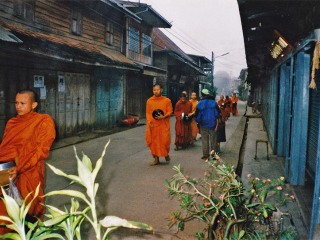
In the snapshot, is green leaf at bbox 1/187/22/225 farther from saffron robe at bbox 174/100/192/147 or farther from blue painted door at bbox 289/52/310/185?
saffron robe at bbox 174/100/192/147

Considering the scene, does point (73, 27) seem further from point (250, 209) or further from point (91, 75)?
point (250, 209)

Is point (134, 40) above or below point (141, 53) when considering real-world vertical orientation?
above

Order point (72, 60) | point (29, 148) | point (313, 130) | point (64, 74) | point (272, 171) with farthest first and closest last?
point (64, 74) < point (72, 60) < point (272, 171) < point (313, 130) < point (29, 148)

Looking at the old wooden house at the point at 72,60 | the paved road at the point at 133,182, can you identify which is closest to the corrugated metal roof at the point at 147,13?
the old wooden house at the point at 72,60

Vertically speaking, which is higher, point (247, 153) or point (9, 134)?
point (9, 134)

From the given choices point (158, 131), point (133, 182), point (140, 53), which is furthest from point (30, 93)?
point (140, 53)

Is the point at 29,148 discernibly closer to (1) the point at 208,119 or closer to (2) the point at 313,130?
(2) the point at 313,130

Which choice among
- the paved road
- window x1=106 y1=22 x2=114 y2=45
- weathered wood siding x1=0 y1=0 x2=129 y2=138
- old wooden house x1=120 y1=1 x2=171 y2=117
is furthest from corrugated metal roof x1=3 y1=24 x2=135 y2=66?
the paved road

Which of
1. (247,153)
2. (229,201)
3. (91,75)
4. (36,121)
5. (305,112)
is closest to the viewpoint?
(229,201)

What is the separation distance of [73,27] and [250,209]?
10381 mm

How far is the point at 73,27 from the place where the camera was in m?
11.2

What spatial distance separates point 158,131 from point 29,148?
3.99 metres

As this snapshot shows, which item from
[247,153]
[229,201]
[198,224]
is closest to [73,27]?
[247,153]

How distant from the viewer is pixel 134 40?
659 inches
